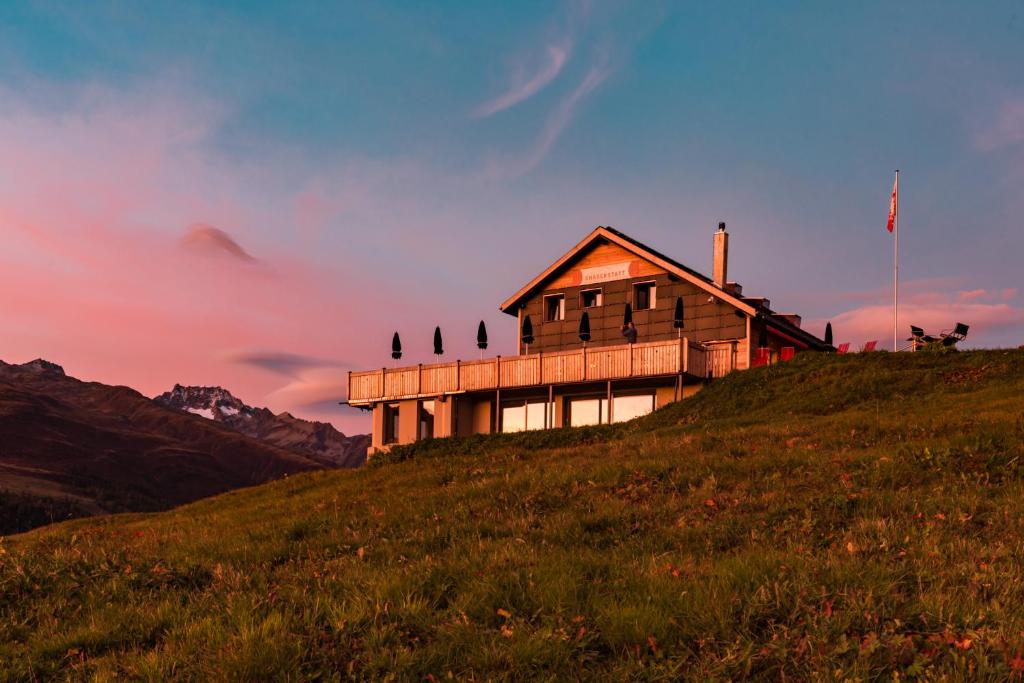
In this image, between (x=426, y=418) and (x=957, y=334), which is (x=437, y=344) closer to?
(x=426, y=418)

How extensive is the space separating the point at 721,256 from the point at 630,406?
31.0ft

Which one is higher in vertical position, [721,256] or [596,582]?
[721,256]

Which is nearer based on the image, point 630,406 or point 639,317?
point 630,406

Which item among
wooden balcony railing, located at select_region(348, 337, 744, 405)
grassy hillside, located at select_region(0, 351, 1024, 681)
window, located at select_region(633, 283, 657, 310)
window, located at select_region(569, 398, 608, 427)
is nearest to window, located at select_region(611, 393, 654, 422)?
window, located at select_region(569, 398, 608, 427)

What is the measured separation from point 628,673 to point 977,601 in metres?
3.38

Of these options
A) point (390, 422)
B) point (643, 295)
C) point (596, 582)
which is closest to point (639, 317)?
point (643, 295)

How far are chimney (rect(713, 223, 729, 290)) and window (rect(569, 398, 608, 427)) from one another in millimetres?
8666

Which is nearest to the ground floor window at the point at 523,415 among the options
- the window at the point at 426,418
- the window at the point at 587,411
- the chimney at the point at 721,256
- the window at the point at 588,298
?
the window at the point at 587,411

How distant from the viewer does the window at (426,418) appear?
157 ft

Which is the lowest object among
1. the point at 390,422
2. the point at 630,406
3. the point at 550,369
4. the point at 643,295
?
the point at 390,422

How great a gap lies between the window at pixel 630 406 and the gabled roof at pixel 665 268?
594cm

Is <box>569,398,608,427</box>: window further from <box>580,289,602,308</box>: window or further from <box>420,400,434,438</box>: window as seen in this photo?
<box>420,400,434,438</box>: window

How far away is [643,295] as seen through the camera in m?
45.3

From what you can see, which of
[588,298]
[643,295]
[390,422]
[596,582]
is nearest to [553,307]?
[588,298]
